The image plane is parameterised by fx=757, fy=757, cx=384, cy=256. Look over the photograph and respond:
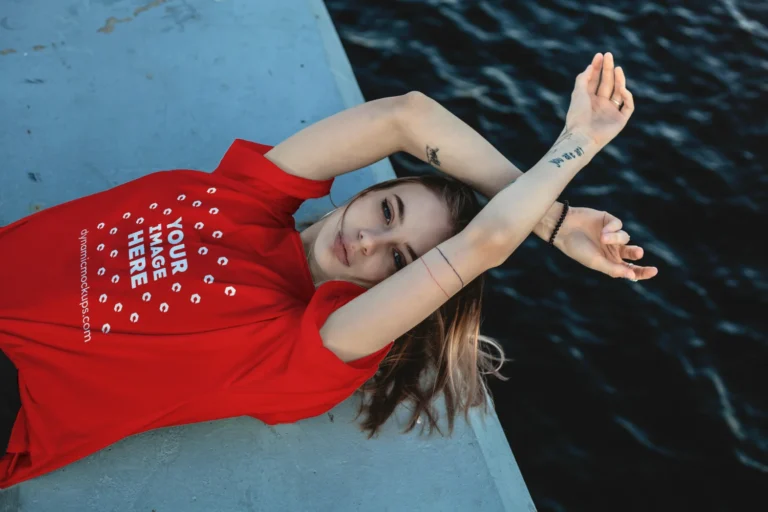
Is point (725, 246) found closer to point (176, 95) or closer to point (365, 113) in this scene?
point (365, 113)

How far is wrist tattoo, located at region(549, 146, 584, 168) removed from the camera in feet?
8.59

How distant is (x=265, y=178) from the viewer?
9.76ft

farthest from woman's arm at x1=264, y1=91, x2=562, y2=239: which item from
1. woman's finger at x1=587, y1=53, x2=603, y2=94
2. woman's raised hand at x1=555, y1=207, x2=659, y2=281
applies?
woman's finger at x1=587, y1=53, x2=603, y2=94

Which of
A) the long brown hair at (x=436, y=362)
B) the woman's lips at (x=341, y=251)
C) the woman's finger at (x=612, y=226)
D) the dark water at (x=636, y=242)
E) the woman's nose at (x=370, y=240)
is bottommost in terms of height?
the dark water at (x=636, y=242)

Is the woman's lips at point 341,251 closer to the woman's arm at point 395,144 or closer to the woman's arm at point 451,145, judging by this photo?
the woman's arm at point 395,144

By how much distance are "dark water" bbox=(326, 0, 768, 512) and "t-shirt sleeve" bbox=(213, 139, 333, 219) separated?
204 cm

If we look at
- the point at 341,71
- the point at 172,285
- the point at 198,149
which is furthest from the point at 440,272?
the point at 341,71

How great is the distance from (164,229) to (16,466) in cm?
95

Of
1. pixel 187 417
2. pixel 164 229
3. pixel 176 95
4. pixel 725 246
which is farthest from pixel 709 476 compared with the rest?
pixel 176 95

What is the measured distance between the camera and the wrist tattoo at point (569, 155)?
262 cm

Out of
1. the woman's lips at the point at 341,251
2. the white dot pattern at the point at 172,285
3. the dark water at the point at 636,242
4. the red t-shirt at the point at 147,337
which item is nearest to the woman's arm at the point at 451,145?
the woman's lips at the point at 341,251

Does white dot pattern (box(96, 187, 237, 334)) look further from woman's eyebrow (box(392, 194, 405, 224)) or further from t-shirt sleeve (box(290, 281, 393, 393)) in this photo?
woman's eyebrow (box(392, 194, 405, 224))

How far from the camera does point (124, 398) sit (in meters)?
2.53

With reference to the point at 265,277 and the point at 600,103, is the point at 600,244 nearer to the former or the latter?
the point at 600,103
